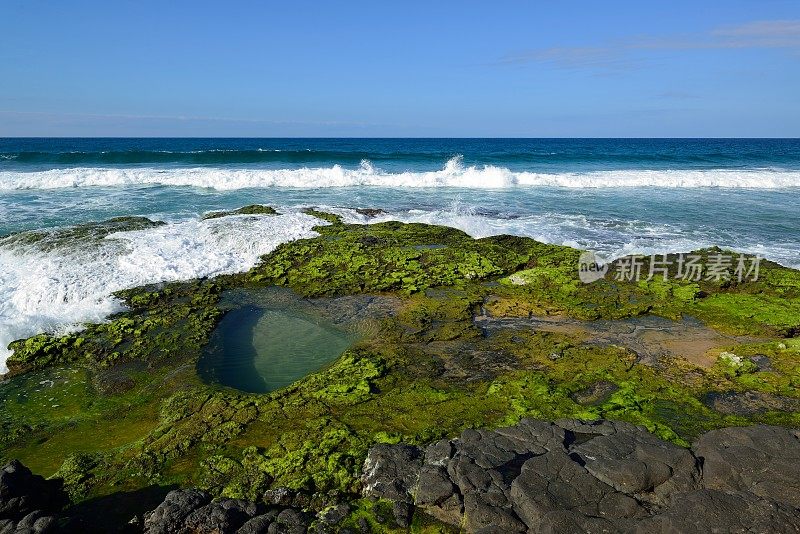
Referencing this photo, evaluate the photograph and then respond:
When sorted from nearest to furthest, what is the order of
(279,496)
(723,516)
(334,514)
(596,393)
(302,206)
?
1. (723,516)
2. (334,514)
3. (279,496)
4. (596,393)
5. (302,206)

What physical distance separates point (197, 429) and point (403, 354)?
3.27 meters

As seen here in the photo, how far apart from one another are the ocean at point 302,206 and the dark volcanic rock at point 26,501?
14.0 feet

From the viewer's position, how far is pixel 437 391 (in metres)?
7.13

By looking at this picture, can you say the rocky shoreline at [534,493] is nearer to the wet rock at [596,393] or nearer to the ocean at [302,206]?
the wet rock at [596,393]

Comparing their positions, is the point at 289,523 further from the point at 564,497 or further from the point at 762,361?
the point at 762,361

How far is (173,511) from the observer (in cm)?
481

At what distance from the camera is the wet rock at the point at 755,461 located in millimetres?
4641

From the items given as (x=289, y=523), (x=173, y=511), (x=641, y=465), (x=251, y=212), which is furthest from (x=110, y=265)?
(x=641, y=465)

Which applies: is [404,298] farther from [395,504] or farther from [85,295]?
[85,295]

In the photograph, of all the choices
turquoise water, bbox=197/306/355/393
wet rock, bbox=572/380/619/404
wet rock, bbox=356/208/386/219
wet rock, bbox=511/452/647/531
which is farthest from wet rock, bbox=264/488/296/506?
wet rock, bbox=356/208/386/219

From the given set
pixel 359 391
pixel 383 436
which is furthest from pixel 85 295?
pixel 383 436

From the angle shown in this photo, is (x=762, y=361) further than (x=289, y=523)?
Yes

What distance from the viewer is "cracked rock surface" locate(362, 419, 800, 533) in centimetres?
429

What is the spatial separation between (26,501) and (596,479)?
5.41m
